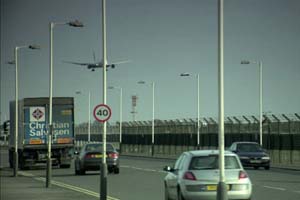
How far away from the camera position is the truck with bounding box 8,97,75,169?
4734 cm

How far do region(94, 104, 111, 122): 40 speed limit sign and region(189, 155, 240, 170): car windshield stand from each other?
4969mm

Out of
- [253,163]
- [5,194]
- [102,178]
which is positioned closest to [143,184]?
[5,194]

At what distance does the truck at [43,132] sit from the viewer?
47.3 metres

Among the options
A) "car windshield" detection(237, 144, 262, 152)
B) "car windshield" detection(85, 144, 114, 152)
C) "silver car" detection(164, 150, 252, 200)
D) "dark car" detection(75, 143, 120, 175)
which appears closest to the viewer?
"silver car" detection(164, 150, 252, 200)

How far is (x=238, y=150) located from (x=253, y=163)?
115 cm

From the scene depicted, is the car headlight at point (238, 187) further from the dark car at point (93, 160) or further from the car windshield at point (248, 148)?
the car windshield at point (248, 148)

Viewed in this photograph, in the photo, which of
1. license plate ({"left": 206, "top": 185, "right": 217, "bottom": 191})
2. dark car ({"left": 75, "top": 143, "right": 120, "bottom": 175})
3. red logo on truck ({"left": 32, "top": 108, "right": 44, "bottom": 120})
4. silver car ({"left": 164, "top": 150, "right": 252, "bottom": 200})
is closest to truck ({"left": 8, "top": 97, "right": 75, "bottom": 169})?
dark car ({"left": 75, "top": 143, "right": 120, "bottom": 175})

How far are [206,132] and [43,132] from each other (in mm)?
30614

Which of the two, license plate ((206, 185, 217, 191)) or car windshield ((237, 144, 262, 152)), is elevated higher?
car windshield ((237, 144, 262, 152))

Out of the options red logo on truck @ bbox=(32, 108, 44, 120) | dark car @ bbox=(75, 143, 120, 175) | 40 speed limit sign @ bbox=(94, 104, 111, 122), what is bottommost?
dark car @ bbox=(75, 143, 120, 175)

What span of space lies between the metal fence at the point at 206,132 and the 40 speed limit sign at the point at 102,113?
106 ft

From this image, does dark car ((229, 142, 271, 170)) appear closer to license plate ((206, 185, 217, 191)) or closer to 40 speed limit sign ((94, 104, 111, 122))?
40 speed limit sign ((94, 104, 111, 122))

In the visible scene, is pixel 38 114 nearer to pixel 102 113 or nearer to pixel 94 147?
pixel 94 147

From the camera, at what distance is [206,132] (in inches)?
2997
